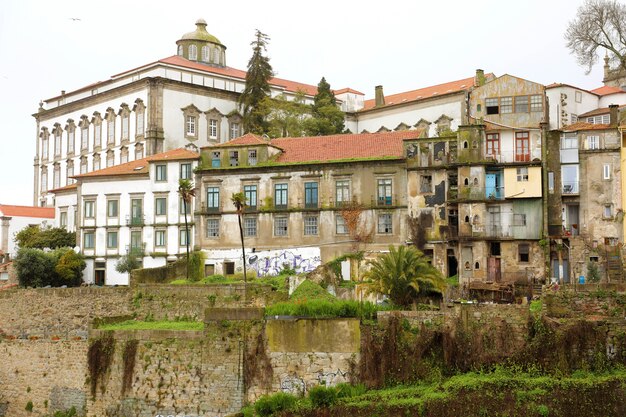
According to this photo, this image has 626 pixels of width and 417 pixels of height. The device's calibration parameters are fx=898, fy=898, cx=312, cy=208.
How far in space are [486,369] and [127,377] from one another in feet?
45.0

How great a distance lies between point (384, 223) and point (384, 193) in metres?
1.62

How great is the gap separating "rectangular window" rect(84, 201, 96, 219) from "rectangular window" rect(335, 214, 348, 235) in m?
17.3

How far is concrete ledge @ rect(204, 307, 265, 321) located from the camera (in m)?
32.7

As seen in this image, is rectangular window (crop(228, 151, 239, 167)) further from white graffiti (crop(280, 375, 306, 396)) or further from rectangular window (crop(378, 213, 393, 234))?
white graffiti (crop(280, 375, 306, 396))

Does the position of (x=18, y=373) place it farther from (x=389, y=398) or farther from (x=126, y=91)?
(x=126, y=91)

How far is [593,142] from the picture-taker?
4706cm

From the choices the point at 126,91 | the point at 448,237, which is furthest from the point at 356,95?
the point at 448,237

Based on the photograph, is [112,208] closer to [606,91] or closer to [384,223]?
[384,223]

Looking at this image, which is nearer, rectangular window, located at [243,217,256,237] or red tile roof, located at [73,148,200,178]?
rectangular window, located at [243,217,256,237]

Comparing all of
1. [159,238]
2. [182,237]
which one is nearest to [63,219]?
[159,238]

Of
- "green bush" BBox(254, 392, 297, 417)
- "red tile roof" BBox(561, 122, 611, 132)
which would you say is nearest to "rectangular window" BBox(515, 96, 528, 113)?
"red tile roof" BBox(561, 122, 611, 132)

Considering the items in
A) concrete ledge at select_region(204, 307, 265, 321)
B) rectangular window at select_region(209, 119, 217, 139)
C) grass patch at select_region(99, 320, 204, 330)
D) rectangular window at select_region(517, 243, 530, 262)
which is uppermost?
rectangular window at select_region(209, 119, 217, 139)

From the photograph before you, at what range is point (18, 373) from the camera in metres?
38.6

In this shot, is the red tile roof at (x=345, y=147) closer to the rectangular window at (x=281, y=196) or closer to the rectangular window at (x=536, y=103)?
the rectangular window at (x=281, y=196)
